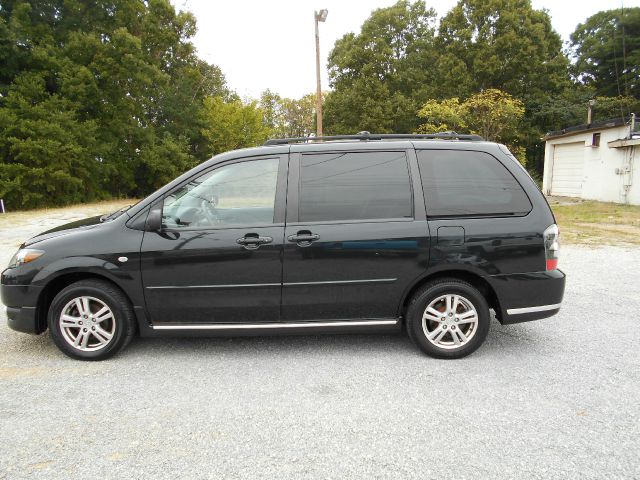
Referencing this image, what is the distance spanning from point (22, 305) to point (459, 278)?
3635 millimetres

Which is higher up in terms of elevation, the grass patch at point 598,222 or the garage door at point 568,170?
the garage door at point 568,170

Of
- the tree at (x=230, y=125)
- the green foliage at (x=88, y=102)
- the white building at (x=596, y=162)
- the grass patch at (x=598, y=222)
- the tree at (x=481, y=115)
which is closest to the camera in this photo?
the grass patch at (x=598, y=222)

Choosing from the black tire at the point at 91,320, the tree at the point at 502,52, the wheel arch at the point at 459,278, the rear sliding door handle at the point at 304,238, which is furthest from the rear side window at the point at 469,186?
the tree at the point at 502,52

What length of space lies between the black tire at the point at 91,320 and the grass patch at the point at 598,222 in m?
8.90

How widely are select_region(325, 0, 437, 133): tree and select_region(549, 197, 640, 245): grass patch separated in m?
19.7

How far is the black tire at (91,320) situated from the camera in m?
3.43

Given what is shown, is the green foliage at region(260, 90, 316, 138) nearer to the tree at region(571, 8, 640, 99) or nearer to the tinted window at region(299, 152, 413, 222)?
the tree at region(571, 8, 640, 99)

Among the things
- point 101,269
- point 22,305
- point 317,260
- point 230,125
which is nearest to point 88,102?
point 230,125

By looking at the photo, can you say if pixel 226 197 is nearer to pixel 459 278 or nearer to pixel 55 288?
pixel 55 288

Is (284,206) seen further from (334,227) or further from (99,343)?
(99,343)

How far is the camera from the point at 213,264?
340cm

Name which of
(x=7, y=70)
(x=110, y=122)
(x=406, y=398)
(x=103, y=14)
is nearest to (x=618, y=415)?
(x=406, y=398)

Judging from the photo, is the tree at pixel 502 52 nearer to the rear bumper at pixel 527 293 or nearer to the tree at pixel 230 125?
the tree at pixel 230 125

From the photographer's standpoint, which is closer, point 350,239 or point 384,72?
point 350,239
